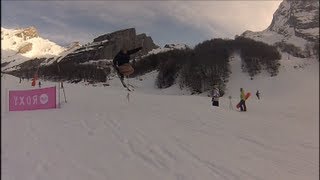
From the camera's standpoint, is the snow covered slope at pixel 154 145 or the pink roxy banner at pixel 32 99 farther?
the pink roxy banner at pixel 32 99

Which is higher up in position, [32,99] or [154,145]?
[32,99]

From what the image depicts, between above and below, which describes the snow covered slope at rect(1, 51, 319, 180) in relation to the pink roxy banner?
below

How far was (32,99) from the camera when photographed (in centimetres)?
2364

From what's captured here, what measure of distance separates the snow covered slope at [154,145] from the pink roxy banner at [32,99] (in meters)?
1.19

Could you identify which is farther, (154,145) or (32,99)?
(32,99)

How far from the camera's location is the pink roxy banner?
23234 millimetres

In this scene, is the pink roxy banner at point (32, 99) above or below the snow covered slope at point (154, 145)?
above

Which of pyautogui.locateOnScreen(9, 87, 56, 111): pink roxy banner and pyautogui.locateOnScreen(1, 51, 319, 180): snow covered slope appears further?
pyautogui.locateOnScreen(9, 87, 56, 111): pink roxy banner

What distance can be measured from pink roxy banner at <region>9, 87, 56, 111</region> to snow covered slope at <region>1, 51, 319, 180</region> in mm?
1193

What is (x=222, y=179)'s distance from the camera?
1038cm

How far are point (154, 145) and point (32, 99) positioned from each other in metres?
12.3

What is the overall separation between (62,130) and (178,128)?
4.62 metres

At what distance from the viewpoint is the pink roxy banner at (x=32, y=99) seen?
76.2 feet

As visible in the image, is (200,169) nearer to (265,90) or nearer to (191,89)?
(265,90)
